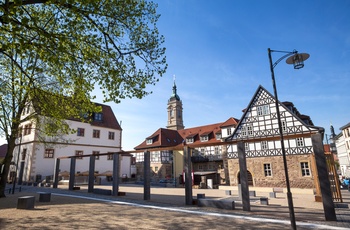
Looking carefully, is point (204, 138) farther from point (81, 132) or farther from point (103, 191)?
point (103, 191)

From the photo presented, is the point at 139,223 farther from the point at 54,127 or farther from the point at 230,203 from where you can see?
the point at 54,127

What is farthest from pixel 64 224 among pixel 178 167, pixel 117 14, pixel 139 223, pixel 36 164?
pixel 178 167

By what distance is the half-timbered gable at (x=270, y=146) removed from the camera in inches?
925

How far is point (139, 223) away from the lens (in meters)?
7.73

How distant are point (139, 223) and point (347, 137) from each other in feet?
197

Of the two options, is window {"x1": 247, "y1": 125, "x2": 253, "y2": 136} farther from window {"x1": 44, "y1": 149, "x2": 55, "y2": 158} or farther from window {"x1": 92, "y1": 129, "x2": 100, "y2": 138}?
window {"x1": 44, "y1": 149, "x2": 55, "y2": 158}

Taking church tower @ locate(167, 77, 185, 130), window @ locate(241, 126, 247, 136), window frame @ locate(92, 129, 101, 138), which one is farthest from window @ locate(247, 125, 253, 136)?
church tower @ locate(167, 77, 185, 130)

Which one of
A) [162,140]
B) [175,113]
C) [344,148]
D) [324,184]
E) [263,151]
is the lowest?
[324,184]

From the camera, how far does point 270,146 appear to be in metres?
25.9

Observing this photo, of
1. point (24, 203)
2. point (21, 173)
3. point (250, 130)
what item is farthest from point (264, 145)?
point (21, 173)

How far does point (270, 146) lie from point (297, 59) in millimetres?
21107

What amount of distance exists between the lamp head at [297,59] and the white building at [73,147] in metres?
21.6

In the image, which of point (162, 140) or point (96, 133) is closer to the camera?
point (96, 133)

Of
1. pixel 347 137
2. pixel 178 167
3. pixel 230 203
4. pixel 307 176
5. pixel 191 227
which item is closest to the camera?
pixel 191 227
